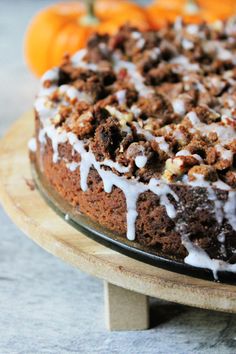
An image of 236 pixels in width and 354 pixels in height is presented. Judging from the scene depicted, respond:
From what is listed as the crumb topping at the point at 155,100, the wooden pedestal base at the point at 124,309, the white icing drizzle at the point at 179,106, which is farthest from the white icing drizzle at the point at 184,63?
the wooden pedestal base at the point at 124,309

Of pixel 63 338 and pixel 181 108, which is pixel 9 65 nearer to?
pixel 181 108

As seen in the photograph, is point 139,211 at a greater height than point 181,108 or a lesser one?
lesser

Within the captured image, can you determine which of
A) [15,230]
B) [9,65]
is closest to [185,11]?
[9,65]

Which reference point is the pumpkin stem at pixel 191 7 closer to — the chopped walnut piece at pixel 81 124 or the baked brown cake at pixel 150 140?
the baked brown cake at pixel 150 140

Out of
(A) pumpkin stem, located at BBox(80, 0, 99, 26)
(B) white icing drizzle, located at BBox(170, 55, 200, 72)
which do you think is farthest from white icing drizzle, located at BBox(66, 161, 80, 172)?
(A) pumpkin stem, located at BBox(80, 0, 99, 26)

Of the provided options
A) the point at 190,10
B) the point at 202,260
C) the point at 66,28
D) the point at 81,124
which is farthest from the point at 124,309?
the point at 190,10

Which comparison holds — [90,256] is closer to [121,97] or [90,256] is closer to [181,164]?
[181,164]
